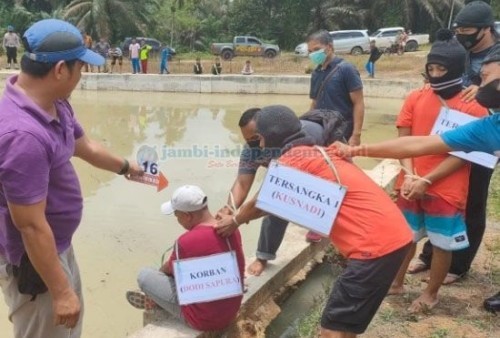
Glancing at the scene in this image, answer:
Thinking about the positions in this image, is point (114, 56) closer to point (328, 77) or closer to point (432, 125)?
point (328, 77)

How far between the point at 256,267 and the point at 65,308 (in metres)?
1.70

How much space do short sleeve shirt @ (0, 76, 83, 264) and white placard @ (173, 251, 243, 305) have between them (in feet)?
2.06

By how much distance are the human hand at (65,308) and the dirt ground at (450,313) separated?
5.49ft

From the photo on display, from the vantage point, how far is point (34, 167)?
6.00ft

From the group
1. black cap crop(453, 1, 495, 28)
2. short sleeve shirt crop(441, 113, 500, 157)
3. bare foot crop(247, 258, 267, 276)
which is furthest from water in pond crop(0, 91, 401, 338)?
black cap crop(453, 1, 495, 28)

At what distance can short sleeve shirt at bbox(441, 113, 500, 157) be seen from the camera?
236 cm

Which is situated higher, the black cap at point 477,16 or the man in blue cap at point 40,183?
the black cap at point 477,16

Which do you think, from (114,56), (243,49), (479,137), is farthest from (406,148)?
(243,49)

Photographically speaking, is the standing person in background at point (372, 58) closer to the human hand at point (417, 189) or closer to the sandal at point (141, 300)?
the human hand at point (417, 189)

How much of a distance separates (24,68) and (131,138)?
8084 mm

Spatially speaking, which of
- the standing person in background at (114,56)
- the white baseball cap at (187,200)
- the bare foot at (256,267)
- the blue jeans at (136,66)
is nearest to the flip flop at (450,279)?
the bare foot at (256,267)

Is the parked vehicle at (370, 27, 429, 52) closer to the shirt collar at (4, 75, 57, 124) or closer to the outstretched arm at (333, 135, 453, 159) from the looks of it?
the outstretched arm at (333, 135, 453, 159)

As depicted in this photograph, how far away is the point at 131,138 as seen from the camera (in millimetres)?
9914

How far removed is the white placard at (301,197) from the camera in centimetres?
227
